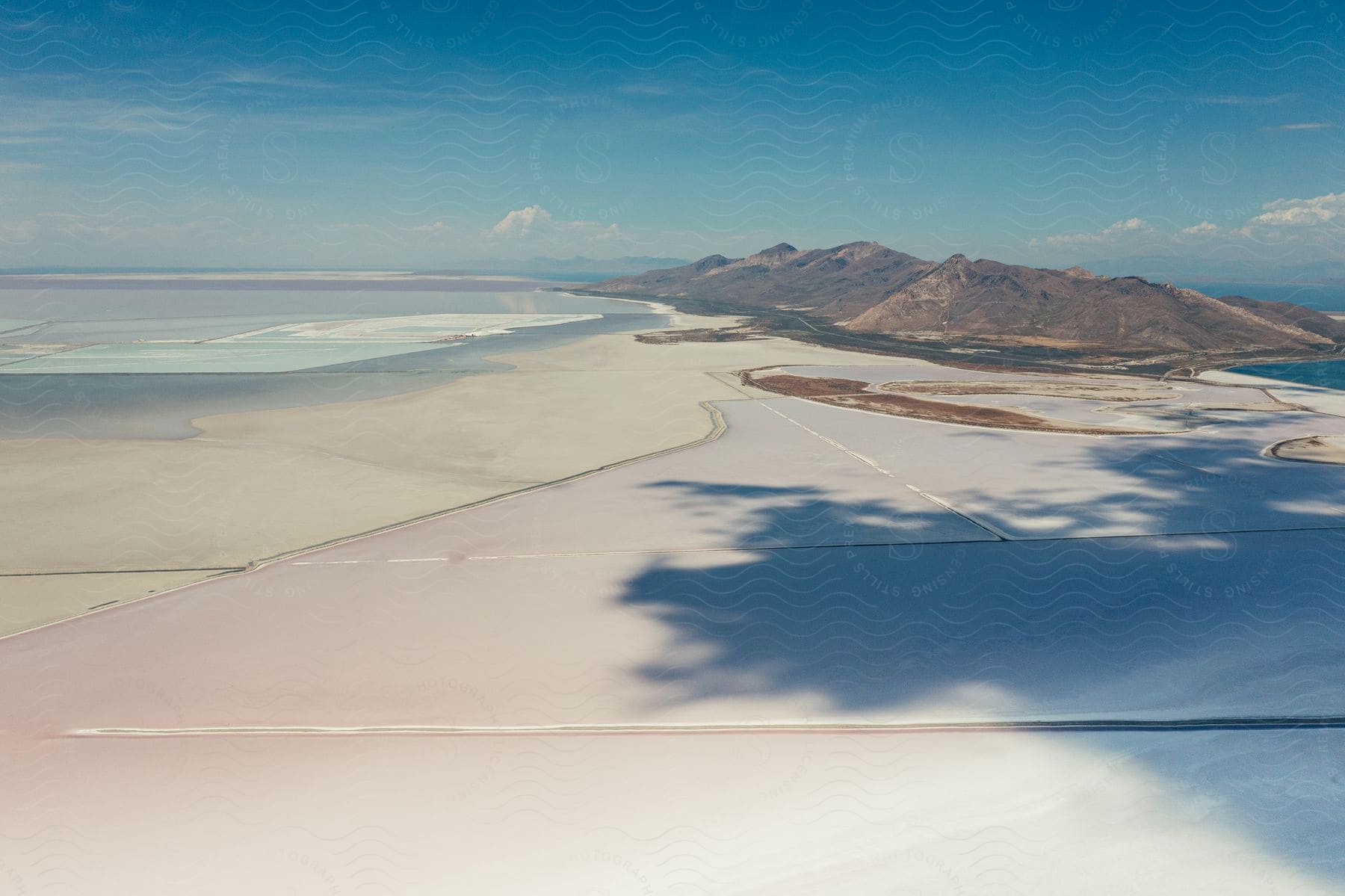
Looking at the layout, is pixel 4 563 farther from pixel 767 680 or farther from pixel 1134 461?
pixel 1134 461

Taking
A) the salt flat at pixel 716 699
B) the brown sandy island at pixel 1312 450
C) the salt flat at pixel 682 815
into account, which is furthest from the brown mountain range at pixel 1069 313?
the salt flat at pixel 682 815

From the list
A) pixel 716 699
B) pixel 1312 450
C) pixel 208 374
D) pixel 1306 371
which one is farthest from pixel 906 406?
pixel 208 374

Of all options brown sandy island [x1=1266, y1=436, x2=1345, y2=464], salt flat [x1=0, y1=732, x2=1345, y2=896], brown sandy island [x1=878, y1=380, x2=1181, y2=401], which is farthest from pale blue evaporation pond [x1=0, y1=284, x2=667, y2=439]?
brown sandy island [x1=1266, y1=436, x2=1345, y2=464]

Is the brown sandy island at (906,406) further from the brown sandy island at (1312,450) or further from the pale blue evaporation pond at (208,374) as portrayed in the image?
the pale blue evaporation pond at (208,374)

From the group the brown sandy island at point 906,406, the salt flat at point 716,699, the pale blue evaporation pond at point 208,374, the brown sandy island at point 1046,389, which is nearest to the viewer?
the salt flat at point 716,699

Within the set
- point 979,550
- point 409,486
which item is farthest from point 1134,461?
point 409,486

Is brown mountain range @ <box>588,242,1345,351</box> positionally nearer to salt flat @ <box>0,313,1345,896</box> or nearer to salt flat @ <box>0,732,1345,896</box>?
salt flat @ <box>0,313,1345,896</box>
